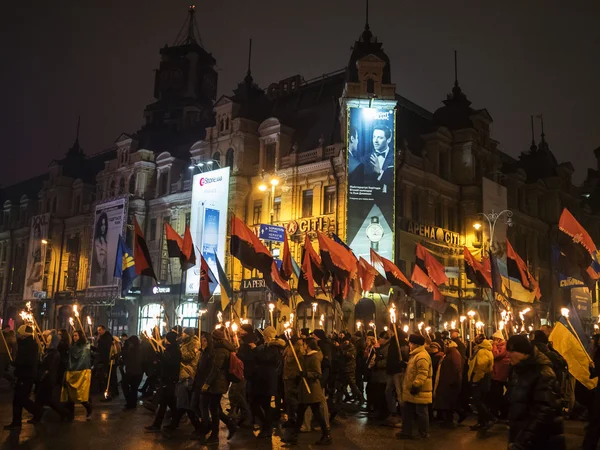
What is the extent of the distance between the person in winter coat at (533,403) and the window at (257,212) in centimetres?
3559

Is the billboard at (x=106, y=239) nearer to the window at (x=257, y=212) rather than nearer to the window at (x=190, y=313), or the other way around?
the window at (x=190, y=313)

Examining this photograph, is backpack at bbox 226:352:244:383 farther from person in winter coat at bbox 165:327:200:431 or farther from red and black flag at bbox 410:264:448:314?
red and black flag at bbox 410:264:448:314

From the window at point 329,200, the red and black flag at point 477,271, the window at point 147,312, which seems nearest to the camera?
the red and black flag at point 477,271

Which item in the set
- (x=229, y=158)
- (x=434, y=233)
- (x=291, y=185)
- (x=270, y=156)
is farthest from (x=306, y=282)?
(x=229, y=158)

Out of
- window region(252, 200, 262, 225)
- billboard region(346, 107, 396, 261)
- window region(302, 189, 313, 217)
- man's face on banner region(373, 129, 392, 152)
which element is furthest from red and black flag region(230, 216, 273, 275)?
window region(252, 200, 262, 225)

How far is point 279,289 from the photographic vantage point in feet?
66.1

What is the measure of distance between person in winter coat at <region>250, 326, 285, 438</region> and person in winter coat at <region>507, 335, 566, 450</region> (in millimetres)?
5961

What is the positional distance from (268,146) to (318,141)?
3809mm

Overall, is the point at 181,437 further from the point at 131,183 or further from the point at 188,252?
the point at 131,183

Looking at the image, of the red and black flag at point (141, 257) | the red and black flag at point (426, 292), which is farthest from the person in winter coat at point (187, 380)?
the red and black flag at point (426, 292)

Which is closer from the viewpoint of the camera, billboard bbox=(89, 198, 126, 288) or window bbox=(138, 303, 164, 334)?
window bbox=(138, 303, 164, 334)

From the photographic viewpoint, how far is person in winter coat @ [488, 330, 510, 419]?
13.0 m

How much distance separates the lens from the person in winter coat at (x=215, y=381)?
35.9ft

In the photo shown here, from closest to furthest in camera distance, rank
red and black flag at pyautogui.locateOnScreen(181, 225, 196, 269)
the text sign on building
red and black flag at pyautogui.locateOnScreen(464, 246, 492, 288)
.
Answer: red and black flag at pyautogui.locateOnScreen(181, 225, 196, 269), red and black flag at pyautogui.locateOnScreen(464, 246, 492, 288), the text sign on building
